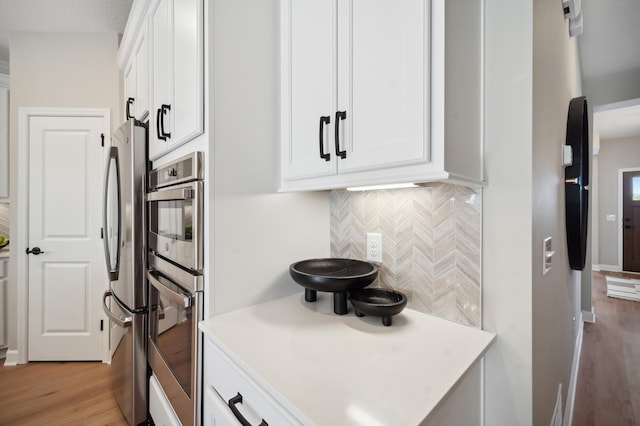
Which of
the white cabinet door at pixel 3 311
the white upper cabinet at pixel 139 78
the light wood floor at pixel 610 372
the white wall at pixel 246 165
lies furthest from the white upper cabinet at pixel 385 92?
the white cabinet door at pixel 3 311

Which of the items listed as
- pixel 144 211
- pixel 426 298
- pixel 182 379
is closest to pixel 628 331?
pixel 426 298

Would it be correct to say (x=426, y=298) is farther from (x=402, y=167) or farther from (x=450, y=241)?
(x=402, y=167)

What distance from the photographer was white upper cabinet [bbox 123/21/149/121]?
5.77 feet

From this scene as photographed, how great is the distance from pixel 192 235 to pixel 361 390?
80cm

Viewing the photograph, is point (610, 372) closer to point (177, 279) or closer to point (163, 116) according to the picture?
point (177, 279)

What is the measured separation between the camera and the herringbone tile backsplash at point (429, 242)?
1.03 meters

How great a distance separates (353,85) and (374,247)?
0.67m

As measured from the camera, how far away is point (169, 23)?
1.38 metres

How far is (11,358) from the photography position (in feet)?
8.11

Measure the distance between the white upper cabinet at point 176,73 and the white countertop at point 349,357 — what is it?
745 millimetres

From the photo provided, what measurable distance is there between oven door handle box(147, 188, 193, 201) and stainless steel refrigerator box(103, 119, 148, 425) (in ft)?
0.57

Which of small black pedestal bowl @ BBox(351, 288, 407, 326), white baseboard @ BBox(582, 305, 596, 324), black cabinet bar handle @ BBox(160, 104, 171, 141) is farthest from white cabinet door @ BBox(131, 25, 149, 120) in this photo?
white baseboard @ BBox(582, 305, 596, 324)

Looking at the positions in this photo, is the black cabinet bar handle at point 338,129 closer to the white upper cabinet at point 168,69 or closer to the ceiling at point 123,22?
the white upper cabinet at point 168,69

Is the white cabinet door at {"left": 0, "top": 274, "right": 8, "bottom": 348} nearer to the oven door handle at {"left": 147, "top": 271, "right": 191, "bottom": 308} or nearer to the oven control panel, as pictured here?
the oven door handle at {"left": 147, "top": 271, "right": 191, "bottom": 308}
